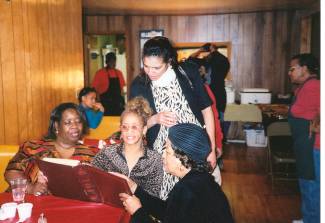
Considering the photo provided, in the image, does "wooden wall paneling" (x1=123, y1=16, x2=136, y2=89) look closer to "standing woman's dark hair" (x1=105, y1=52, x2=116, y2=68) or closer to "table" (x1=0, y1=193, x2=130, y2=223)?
"standing woman's dark hair" (x1=105, y1=52, x2=116, y2=68)

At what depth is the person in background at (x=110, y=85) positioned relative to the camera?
22.7ft

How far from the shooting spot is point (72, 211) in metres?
1.81

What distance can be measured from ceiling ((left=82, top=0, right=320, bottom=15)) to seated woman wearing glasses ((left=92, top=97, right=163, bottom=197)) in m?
4.22

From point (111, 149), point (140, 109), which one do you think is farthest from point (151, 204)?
point (140, 109)

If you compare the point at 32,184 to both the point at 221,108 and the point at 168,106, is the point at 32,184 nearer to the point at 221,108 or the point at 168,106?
the point at 168,106

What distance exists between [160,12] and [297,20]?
112 inches

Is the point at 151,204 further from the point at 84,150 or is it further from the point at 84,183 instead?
the point at 84,150

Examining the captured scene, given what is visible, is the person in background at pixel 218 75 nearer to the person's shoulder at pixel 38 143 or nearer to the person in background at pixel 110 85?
the person in background at pixel 110 85

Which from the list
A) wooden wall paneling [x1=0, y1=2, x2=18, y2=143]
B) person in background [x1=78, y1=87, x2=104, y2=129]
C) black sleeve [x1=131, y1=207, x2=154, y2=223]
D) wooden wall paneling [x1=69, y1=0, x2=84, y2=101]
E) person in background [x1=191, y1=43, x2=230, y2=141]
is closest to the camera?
black sleeve [x1=131, y1=207, x2=154, y2=223]

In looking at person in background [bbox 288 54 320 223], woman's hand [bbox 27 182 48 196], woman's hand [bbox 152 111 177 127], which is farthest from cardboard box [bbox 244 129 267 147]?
woman's hand [bbox 27 182 48 196]

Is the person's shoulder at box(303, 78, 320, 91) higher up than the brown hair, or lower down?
higher up

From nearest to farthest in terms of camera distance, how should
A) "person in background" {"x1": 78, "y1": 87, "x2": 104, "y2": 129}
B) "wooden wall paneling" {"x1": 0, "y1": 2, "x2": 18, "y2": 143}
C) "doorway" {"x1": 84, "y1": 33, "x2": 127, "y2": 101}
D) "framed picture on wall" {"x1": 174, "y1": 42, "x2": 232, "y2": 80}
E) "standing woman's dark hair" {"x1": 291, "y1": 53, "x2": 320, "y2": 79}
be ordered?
"wooden wall paneling" {"x1": 0, "y1": 2, "x2": 18, "y2": 143}
"standing woman's dark hair" {"x1": 291, "y1": 53, "x2": 320, "y2": 79}
"person in background" {"x1": 78, "y1": 87, "x2": 104, "y2": 129}
"framed picture on wall" {"x1": 174, "y1": 42, "x2": 232, "y2": 80}
"doorway" {"x1": 84, "y1": 33, "x2": 127, "y2": 101}

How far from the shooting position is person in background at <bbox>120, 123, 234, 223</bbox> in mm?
1320

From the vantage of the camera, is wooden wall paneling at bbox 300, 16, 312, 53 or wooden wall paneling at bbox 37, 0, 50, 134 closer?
wooden wall paneling at bbox 37, 0, 50, 134
